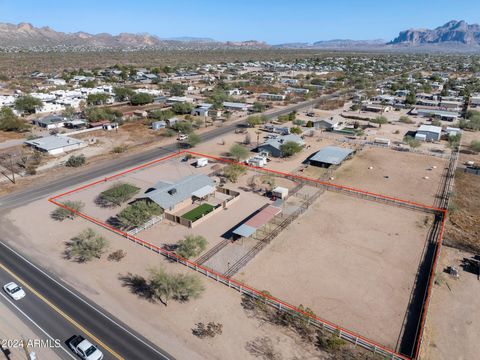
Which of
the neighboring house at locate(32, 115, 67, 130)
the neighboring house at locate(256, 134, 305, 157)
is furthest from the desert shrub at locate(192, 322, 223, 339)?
the neighboring house at locate(32, 115, 67, 130)

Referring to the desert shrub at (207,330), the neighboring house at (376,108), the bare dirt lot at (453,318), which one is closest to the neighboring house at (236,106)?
the neighboring house at (376,108)

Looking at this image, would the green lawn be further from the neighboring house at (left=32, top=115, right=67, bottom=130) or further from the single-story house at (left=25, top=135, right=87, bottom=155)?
the neighboring house at (left=32, top=115, right=67, bottom=130)

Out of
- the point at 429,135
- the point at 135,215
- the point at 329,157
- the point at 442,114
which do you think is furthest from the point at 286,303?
the point at 442,114

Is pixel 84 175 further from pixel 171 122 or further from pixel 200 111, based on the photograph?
pixel 200 111

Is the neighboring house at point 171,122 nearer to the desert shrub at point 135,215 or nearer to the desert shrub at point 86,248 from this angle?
the desert shrub at point 135,215

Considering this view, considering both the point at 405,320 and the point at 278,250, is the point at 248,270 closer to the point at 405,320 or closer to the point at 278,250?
the point at 278,250
